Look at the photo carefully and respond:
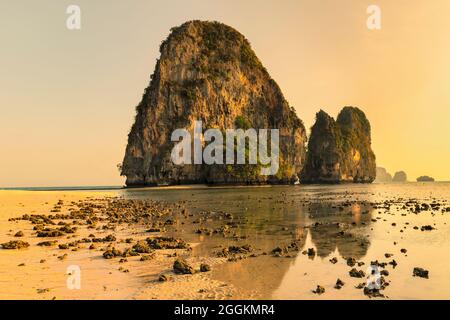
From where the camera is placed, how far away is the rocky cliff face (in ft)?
452

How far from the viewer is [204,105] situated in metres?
146

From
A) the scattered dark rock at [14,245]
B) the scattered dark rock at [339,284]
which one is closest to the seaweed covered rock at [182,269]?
the scattered dark rock at [339,284]

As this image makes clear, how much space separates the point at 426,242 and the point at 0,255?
1841 centimetres

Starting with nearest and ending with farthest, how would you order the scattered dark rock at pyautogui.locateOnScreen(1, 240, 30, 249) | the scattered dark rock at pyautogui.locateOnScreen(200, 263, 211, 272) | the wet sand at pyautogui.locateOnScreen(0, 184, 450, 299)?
the wet sand at pyautogui.locateOnScreen(0, 184, 450, 299) → the scattered dark rock at pyautogui.locateOnScreen(200, 263, 211, 272) → the scattered dark rock at pyautogui.locateOnScreen(1, 240, 30, 249)

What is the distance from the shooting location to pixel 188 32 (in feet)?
516

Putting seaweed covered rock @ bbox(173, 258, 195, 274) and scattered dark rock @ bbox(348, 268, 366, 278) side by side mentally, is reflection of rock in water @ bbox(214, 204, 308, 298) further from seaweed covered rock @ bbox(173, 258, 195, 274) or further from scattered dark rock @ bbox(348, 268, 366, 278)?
scattered dark rock @ bbox(348, 268, 366, 278)

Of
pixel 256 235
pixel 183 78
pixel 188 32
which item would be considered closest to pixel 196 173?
pixel 183 78

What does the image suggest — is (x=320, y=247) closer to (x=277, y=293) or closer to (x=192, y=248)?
(x=192, y=248)

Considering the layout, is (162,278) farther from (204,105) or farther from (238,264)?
(204,105)

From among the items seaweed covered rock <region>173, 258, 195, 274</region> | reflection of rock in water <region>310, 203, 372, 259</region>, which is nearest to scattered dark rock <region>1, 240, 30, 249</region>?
seaweed covered rock <region>173, 258, 195, 274</region>

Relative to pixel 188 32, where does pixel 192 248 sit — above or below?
below

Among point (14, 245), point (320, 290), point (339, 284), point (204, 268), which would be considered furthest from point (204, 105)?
point (320, 290)

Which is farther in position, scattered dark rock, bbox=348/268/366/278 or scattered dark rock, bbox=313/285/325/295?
scattered dark rock, bbox=348/268/366/278
